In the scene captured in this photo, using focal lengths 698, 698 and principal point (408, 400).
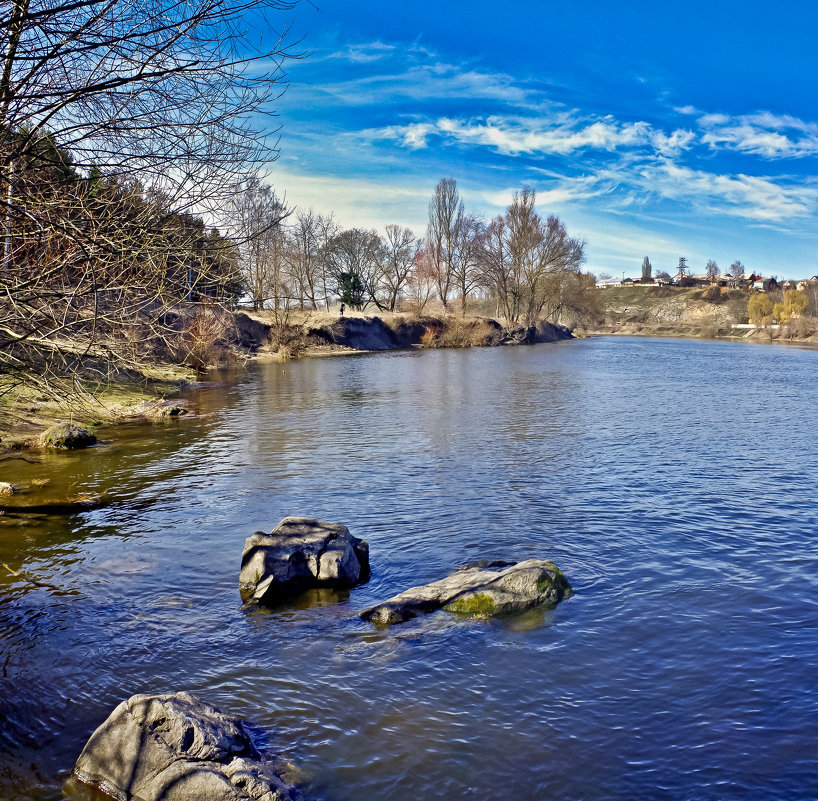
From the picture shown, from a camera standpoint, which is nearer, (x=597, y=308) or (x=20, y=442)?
(x=20, y=442)

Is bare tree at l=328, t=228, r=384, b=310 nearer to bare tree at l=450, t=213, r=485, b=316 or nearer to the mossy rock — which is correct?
bare tree at l=450, t=213, r=485, b=316

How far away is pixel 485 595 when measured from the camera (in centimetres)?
786

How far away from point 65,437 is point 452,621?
1229 cm

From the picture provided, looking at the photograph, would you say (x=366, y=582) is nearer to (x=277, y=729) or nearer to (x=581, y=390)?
(x=277, y=729)

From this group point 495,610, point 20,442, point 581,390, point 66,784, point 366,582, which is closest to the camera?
point 66,784

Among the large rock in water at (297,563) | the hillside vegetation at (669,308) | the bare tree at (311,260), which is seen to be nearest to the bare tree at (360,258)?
the bare tree at (311,260)

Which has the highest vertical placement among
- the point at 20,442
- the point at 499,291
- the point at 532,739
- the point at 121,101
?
the point at 499,291

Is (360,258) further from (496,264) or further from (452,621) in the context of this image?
(452,621)

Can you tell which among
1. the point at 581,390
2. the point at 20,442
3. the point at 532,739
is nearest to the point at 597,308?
the point at 581,390

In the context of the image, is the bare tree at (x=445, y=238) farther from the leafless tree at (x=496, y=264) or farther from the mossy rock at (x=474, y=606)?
the mossy rock at (x=474, y=606)

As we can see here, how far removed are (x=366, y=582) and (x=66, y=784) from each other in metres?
4.22

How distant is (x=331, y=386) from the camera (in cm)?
A: 3081

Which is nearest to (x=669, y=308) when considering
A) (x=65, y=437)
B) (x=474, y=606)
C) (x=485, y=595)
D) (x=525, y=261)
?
(x=525, y=261)

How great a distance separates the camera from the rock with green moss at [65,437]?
640 inches
